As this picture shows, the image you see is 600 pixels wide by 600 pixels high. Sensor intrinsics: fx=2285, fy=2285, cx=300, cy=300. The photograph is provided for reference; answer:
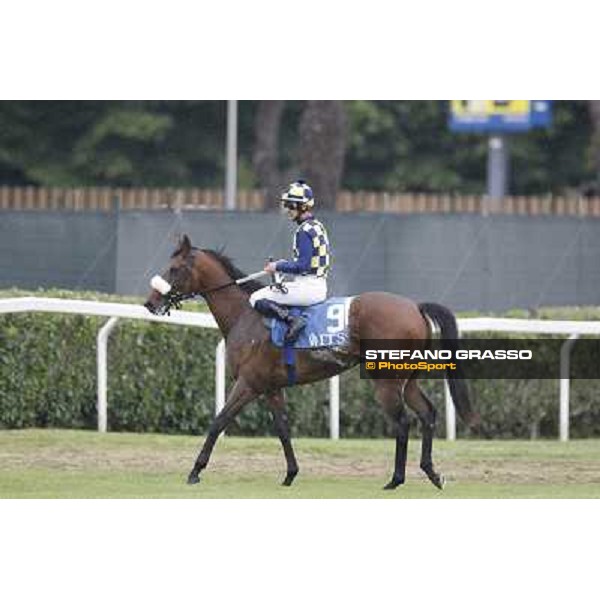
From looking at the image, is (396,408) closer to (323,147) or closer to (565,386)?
(565,386)

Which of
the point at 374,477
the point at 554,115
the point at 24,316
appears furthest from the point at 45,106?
the point at 374,477

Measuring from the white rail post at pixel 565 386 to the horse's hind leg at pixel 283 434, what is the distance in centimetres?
370

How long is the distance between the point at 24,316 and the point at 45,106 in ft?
68.9

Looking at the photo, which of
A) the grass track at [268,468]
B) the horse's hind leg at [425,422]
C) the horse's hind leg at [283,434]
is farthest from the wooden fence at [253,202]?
the horse's hind leg at [425,422]

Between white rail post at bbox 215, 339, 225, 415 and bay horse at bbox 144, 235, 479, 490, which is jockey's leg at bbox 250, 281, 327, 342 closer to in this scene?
bay horse at bbox 144, 235, 479, 490

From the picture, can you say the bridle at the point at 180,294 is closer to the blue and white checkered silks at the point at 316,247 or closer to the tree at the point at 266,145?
the blue and white checkered silks at the point at 316,247

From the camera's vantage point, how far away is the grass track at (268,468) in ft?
49.6

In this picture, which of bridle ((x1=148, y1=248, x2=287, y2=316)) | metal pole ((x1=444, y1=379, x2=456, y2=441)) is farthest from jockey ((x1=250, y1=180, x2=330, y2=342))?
metal pole ((x1=444, y1=379, x2=456, y2=441))

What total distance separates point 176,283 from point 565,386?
14.1 feet

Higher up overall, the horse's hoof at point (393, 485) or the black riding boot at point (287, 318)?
the black riding boot at point (287, 318)

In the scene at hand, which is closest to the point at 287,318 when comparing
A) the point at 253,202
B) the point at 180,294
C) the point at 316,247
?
the point at 316,247

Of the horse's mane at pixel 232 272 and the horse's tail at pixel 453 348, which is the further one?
the horse's mane at pixel 232 272

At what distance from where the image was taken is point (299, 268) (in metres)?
15.6

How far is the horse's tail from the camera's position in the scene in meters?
15.7
